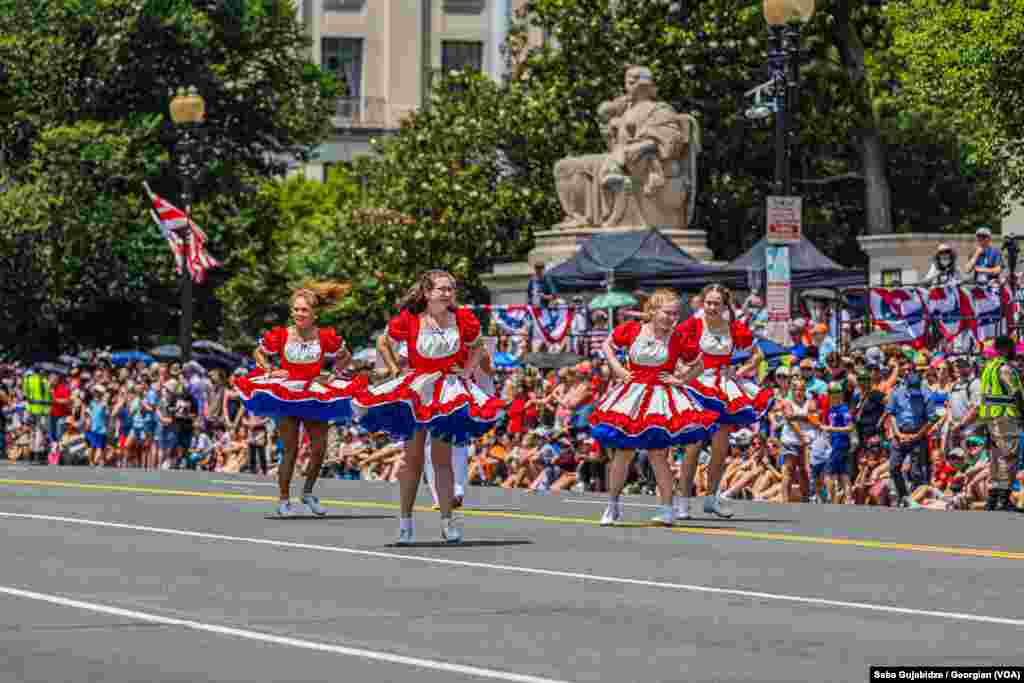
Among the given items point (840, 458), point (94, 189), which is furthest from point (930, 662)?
point (94, 189)

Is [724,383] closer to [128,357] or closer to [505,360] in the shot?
[505,360]

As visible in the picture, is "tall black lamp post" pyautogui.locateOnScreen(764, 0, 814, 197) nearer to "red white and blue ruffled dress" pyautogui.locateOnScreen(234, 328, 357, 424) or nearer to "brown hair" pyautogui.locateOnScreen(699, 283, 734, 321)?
"brown hair" pyautogui.locateOnScreen(699, 283, 734, 321)

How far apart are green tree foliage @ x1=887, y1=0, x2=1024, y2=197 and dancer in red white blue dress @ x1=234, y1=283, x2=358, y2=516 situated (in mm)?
17906

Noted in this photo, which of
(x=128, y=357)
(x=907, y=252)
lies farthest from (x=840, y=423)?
(x=128, y=357)

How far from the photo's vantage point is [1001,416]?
23.5 meters

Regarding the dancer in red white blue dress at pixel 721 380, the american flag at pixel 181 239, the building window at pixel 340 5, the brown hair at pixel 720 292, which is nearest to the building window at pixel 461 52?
the building window at pixel 340 5

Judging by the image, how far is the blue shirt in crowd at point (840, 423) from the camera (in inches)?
1035

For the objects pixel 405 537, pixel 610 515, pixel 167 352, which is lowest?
pixel 405 537

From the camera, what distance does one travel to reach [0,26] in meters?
55.0

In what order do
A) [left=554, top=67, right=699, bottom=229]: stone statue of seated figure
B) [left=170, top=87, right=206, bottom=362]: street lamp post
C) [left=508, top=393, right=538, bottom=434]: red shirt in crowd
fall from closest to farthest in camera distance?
[left=508, top=393, right=538, bottom=434]: red shirt in crowd
[left=554, top=67, right=699, bottom=229]: stone statue of seated figure
[left=170, top=87, right=206, bottom=362]: street lamp post

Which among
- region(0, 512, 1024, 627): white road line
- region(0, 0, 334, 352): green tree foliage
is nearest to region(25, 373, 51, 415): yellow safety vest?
region(0, 0, 334, 352): green tree foliage

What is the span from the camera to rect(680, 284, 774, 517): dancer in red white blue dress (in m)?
20.1

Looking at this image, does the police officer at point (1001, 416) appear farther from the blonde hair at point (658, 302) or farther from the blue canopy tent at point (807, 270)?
the blue canopy tent at point (807, 270)

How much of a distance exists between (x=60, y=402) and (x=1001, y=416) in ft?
86.2
